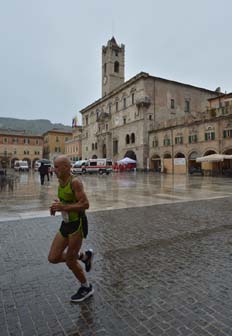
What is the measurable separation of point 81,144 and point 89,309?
233 ft

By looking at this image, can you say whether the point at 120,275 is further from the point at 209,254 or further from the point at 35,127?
the point at 35,127

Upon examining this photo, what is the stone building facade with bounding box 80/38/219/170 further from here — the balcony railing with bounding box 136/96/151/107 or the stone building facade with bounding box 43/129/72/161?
the stone building facade with bounding box 43/129/72/161

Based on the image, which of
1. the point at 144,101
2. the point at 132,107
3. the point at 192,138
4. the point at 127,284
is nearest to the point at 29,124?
the point at 132,107

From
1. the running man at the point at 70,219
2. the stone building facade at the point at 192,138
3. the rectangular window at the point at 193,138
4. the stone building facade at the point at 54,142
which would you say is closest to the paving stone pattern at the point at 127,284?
the running man at the point at 70,219

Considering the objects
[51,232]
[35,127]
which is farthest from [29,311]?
[35,127]

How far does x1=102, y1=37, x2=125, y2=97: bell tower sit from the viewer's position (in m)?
59.2

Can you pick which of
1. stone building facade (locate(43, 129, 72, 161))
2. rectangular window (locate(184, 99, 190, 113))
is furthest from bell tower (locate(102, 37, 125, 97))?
stone building facade (locate(43, 129, 72, 161))

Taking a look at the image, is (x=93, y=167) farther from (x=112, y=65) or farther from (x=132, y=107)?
(x=112, y=65)

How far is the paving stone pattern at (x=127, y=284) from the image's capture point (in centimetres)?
256

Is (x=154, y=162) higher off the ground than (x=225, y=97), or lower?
lower

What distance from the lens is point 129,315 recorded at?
271 cm

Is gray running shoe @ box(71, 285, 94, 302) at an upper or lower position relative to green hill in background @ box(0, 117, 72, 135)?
lower

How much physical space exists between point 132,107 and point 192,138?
53.0 ft

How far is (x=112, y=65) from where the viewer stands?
2351 inches
